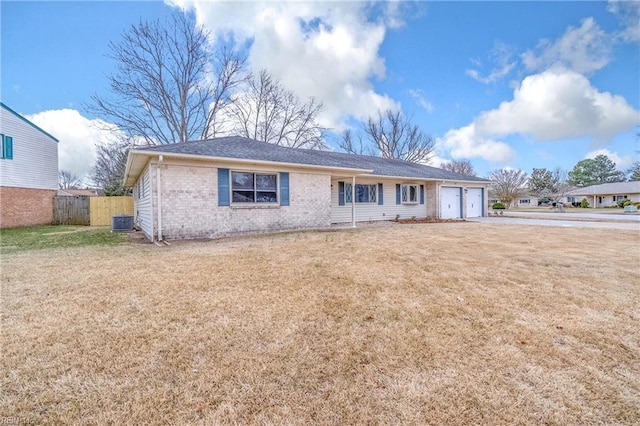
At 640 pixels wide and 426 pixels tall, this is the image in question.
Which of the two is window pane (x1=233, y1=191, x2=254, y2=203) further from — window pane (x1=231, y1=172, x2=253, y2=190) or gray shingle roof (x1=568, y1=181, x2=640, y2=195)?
gray shingle roof (x1=568, y1=181, x2=640, y2=195)

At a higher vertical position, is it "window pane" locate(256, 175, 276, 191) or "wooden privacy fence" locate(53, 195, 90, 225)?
"window pane" locate(256, 175, 276, 191)

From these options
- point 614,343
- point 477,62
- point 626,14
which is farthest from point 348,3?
point 614,343

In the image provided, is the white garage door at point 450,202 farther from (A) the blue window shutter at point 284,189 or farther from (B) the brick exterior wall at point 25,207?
(B) the brick exterior wall at point 25,207

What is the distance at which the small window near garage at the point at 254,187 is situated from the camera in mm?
9953

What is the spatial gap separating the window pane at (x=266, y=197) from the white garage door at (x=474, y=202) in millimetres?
14403

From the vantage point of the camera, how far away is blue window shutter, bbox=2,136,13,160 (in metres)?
14.0

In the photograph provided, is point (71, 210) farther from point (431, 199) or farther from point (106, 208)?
point (431, 199)

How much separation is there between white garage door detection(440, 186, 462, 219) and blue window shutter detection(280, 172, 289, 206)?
1090 cm

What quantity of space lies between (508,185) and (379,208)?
94.4 feet

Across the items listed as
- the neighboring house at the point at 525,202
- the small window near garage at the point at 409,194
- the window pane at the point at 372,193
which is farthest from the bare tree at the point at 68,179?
the neighboring house at the point at 525,202

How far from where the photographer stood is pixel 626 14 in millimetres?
11773

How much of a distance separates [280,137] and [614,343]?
24.7 m

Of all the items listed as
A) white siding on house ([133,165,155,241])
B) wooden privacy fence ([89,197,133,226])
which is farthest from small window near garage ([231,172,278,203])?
wooden privacy fence ([89,197,133,226])

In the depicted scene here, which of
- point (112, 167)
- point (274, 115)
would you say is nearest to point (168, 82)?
point (274, 115)
